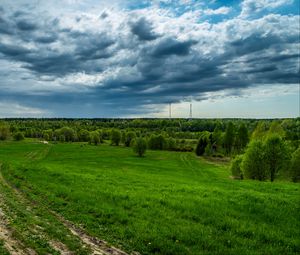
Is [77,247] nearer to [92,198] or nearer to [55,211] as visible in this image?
[55,211]

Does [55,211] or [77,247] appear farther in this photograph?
[55,211]

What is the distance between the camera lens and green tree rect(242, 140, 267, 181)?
56281 millimetres

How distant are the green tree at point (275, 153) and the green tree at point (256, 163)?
793 millimetres

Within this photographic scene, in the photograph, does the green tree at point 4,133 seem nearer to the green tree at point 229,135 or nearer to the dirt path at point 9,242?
the green tree at point 229,135

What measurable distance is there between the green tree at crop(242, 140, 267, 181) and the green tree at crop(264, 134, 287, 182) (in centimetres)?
79

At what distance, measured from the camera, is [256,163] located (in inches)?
2221

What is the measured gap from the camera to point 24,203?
22.6 metres

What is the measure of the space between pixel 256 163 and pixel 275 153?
11.0 feet

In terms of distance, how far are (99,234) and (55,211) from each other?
550 centimetres

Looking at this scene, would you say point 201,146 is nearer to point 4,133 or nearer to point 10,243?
point 4,133

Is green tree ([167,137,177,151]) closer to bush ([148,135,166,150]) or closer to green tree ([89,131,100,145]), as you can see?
bush ([148,135,166,150])

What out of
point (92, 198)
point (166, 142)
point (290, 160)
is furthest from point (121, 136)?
point (92, 198)

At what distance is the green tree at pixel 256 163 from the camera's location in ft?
185

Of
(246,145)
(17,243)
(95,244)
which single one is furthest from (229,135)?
(17,243)
